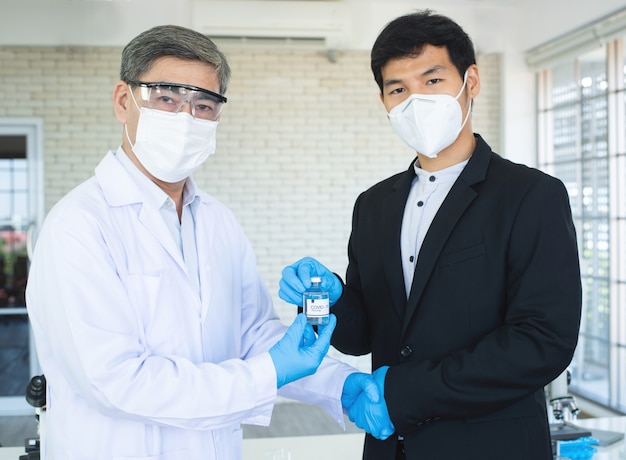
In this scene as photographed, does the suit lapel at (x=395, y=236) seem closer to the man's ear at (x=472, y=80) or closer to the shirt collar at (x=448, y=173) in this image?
the shirt collar at (x=448, y=173)

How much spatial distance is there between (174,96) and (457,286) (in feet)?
3.05

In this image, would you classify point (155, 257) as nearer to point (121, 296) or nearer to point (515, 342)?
point (121, 296)

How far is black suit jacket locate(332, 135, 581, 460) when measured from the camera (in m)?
1.55

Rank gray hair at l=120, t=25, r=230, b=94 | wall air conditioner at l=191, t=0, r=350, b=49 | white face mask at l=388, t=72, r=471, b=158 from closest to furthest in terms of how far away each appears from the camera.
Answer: gray hair at l=120, t=25, r=230, b=94, white face mask at l=388, t=72, r=471, b=158, wall air conditioner at l=191, t=0, r=350, b=49

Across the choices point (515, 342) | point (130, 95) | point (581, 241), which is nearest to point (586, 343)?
point (581, 241)

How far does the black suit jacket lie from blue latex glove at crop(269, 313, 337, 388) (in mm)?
192

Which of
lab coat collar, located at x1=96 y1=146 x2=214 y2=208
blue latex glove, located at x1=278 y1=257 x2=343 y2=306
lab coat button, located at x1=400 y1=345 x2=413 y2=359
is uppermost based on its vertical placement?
lab coat collar, located at x1=96 y1=146 x2=214 y2=208

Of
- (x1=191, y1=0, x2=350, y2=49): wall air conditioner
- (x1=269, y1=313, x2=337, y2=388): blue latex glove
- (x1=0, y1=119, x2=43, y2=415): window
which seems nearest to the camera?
(x1=269, y1=313, x2=337, y2=388): blue latex glove

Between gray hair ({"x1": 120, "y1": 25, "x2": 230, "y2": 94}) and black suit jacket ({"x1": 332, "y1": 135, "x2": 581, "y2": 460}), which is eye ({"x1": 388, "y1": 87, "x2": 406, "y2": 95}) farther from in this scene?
gray hair ({"x1": 120, "y1": 25, "x2": 230, "y2": 94})

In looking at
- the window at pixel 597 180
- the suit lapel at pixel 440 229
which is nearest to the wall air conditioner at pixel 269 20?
the window at pixel 597 180

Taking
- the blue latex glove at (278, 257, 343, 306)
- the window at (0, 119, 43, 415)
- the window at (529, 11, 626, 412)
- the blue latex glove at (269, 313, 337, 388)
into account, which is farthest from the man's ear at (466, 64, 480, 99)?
the window at (0, 119, 43, 415)

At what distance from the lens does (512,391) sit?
61.7 inches

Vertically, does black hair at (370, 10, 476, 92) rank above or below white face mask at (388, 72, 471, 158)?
above

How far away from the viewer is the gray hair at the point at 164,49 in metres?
1.73
